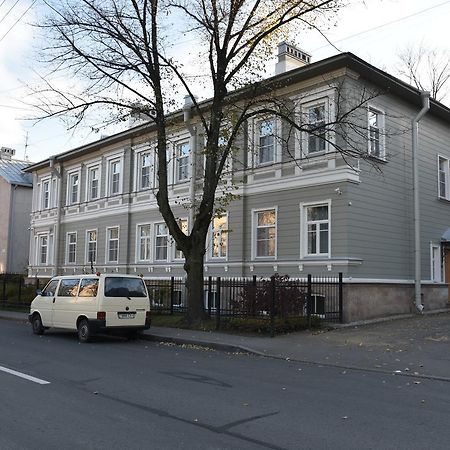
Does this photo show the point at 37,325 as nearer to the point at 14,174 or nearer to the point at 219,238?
the point at 219,238

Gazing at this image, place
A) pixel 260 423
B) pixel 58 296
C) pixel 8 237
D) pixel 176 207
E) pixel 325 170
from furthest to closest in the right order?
pixel 8 237 → pixel 176 207 → pixel 325 170 → pixel 58 296 → pixel 260 423

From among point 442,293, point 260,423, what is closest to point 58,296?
point 260,423

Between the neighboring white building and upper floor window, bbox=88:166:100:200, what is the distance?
41.5 feet

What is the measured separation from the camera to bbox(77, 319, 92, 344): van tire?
1404 centimetres

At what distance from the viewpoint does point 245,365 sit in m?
10.7

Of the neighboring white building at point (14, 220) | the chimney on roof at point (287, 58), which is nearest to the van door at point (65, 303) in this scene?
the chimney on roof at point (287, 58)

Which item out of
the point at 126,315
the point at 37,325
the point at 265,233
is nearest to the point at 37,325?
the point at 37,325

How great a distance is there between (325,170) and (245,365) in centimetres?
935

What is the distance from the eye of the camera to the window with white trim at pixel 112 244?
2808 centimetres

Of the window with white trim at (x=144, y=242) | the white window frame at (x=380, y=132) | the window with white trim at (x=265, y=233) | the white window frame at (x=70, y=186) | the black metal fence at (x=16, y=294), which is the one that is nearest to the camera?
the white window frame at (x=380, y=132)

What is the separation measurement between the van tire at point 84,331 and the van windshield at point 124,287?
98 cm

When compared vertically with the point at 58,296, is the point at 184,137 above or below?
above

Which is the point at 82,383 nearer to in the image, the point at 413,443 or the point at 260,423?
the point at 260,423

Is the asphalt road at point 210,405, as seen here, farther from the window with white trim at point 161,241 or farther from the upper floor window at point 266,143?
the window with white trim at point 161,241
